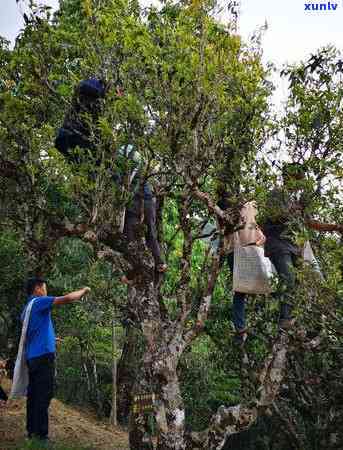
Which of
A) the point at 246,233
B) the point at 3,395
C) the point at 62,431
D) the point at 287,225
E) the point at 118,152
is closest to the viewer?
the point at 287,225

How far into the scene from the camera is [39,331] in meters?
8.17

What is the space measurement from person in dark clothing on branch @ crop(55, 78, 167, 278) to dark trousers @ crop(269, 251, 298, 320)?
1555mm

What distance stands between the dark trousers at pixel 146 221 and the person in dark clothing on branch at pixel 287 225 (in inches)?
59.1

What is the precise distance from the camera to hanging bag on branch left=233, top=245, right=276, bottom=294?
7883 mm

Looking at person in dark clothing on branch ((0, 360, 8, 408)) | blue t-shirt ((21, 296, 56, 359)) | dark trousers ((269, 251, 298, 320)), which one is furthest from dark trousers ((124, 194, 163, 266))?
person in dark clothing on branch ((0, 360, 8, 408))

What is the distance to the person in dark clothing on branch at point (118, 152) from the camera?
7.45m

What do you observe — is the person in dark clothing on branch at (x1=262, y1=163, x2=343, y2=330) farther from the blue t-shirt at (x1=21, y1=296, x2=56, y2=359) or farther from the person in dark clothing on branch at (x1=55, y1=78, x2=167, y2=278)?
the blue t-shirt at (x1=21, y1=296, x2=56, y2=359)

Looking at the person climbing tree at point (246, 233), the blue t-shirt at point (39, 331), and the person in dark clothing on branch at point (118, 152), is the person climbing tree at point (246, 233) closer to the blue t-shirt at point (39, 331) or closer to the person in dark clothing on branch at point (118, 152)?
the person in dark clothing on branch at point (118, 152)

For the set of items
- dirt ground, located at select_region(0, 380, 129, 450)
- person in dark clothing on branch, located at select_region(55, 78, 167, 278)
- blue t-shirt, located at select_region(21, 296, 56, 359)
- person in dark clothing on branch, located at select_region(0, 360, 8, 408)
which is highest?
person in dark clothing on branch, located at select_region(55, 78, 167, 278)

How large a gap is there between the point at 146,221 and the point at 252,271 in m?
1.60

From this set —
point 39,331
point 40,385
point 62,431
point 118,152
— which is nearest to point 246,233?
point 118,152

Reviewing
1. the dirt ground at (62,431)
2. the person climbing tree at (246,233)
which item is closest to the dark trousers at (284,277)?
the person climbing tree at (246,233)

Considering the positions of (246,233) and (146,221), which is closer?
(246,233)

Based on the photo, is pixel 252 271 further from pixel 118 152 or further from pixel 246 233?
pixel 118 152
